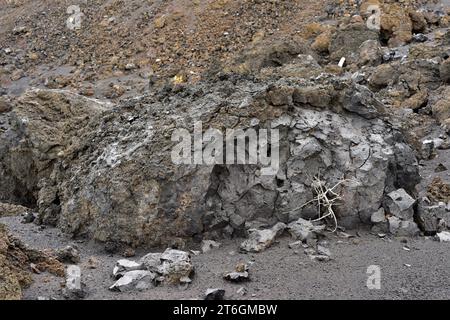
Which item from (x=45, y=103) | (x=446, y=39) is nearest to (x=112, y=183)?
Result: (x=45, y=103)

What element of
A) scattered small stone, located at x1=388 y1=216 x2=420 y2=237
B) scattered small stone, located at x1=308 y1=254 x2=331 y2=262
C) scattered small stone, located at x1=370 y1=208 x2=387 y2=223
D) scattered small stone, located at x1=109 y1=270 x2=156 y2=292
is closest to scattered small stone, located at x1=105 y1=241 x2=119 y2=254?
scattered small stone, located at x1=109 y1=270 x2=156 y2=292

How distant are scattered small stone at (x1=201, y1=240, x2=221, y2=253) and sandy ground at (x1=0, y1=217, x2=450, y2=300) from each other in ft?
0.21

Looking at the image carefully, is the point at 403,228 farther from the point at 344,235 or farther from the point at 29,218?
the point at 29,218

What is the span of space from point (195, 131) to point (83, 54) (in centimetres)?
1353

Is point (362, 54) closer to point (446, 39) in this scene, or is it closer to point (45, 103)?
point (446, 39)

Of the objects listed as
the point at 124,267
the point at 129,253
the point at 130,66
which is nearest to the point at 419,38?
the point at 130,66

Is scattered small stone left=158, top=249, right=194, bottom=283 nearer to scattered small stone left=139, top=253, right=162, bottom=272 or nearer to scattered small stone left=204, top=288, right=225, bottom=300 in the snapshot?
scattered small stone left=139, top=253, right=162, bottom=272

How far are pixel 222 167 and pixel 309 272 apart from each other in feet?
4.24

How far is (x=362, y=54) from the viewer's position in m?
11.8

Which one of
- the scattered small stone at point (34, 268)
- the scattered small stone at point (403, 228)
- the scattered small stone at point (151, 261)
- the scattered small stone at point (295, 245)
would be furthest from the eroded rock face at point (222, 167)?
the scattered small stone at point (34, 268)

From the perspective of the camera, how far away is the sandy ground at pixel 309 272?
4.30 meters

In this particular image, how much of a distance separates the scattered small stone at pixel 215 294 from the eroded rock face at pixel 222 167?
1152 mm

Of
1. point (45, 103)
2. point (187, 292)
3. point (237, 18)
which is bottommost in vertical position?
point (187, 292)

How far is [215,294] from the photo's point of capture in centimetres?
419
